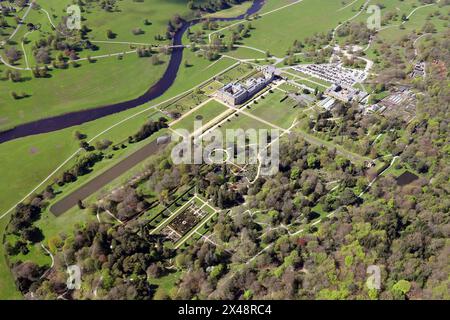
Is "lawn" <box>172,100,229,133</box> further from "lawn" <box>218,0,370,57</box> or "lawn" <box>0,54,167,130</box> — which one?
"lawn" <box>218,0,370,57</box>

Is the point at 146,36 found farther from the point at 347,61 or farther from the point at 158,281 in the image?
the point at 158,281

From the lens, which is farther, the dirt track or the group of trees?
the group of trees

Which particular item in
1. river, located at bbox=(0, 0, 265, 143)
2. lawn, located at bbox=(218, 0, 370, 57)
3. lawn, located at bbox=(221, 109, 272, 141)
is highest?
lawn, located at bbox=(218, 0, 370, 57)

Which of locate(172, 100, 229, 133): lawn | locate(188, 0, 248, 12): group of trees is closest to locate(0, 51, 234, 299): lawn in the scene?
locate(172, 100, 229, 133): lawn

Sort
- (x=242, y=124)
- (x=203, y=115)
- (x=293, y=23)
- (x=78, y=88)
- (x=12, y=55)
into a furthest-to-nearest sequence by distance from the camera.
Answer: (x=293, y=23)
(x=12, y=55)
(x=78, y=88)
(x=203, y=115)
(x=242, y=124)

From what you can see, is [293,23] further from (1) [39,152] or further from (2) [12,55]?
(1) [39,152]

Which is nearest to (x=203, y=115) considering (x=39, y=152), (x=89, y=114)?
(x=89, y=114)
